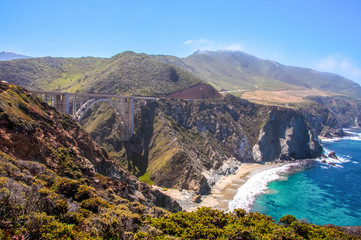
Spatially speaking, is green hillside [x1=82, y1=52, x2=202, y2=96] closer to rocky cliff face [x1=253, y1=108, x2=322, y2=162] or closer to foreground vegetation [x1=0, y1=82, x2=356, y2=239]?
rocky cliff face [x1=253, y1=108, x2=322, y2=162]

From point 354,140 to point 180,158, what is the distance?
120 m

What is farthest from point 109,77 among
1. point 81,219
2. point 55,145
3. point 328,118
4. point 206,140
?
point 328,118

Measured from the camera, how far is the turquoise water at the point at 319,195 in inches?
1917

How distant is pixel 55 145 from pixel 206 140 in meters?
55.0

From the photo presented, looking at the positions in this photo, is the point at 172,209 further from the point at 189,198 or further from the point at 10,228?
the point at 10,228

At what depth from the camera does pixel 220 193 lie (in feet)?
183

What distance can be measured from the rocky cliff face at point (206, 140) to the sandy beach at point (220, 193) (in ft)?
6.51

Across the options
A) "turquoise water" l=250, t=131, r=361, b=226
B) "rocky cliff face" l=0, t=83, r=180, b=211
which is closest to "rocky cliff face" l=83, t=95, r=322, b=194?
"turquoise water" l=250, t=131, r=361, b=226

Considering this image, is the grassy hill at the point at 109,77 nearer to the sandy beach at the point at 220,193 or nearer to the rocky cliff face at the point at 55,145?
the sandy beach at the point at 220,193

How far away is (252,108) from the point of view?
106 m

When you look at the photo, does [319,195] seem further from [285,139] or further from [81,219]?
[81,219]

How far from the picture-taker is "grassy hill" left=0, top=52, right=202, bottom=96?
95.4 meters

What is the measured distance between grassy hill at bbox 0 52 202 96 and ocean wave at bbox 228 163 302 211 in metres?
48.7

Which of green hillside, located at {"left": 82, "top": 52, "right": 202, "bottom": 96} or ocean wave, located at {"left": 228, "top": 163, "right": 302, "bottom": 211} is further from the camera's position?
green hillside, located at {"left": 82, "top": 52, "right": 202, "bottom": 96}
